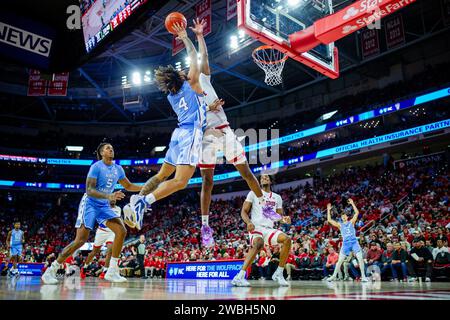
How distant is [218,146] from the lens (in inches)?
220

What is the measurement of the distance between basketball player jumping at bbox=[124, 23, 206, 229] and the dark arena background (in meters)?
0.06

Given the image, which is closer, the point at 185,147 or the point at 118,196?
the point at 185,147

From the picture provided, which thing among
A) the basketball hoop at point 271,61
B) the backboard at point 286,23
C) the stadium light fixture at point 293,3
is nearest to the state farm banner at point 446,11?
the basketball hoop at point 271,61

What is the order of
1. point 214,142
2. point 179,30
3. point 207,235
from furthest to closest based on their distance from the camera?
point 207,235, point 214,142, point 179,30

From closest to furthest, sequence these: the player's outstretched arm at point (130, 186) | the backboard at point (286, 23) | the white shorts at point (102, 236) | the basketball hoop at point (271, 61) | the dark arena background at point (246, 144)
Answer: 1. the player's outstretched arm at point (130, 186)
2. the dark arena background at point (246, 144)
3. the backboard at point (286, 23)
4. the white shorts at point (102, 236)
5. the basketball hoop at point (271, 61)

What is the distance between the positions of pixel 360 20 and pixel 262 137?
23239mm

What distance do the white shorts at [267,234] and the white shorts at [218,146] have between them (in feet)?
5.33

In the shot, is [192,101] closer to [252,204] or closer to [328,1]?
[252,204]

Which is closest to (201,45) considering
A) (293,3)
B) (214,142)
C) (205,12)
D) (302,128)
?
(214,142)

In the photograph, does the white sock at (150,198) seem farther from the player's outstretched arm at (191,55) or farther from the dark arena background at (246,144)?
the player's outstretched arm at (191,55)

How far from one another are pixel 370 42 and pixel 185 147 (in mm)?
20696

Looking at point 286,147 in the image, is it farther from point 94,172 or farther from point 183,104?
point 183,104

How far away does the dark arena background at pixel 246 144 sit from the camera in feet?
23.1
